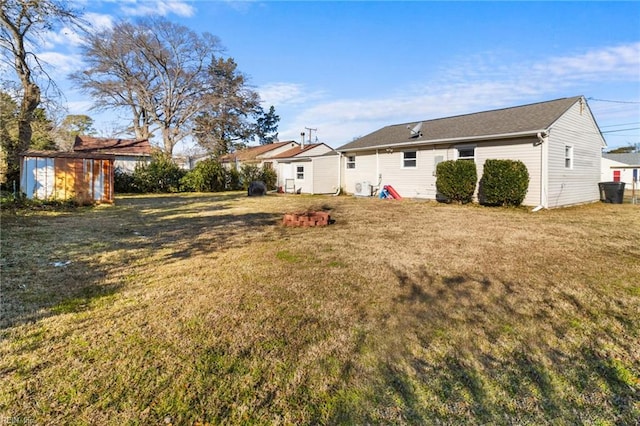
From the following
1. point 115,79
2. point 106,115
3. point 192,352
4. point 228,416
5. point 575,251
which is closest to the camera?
point 228,416

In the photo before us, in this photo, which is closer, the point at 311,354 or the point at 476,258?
the point at 311,354

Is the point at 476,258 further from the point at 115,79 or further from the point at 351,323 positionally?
the point at 115,79

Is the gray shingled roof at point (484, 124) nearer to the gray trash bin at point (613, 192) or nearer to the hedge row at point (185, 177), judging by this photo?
the gray trash bin at point (613, 192)

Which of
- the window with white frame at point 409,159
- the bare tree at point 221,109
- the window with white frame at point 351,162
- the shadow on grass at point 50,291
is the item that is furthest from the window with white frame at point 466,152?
the bare tree at point 221,109

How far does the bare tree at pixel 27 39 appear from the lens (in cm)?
1081

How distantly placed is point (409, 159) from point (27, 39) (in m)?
15.1

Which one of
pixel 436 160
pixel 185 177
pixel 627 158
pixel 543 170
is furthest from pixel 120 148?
pixel 627 158

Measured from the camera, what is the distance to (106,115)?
28.4 metres

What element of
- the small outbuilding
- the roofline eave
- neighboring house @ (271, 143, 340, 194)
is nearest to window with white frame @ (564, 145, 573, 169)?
the roofline eave

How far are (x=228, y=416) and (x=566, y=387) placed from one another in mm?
2049

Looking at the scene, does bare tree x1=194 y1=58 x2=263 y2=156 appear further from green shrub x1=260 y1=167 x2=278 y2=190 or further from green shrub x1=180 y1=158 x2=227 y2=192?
green shrub x1=260 y1=167 x2=278 y2=190

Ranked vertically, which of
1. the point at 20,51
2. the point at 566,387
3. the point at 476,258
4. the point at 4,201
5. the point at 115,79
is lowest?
the point at 566,387

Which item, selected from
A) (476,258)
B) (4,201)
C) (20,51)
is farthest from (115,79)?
(476,258)

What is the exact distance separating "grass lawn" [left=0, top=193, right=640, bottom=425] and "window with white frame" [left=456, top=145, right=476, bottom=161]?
8.16 meters
